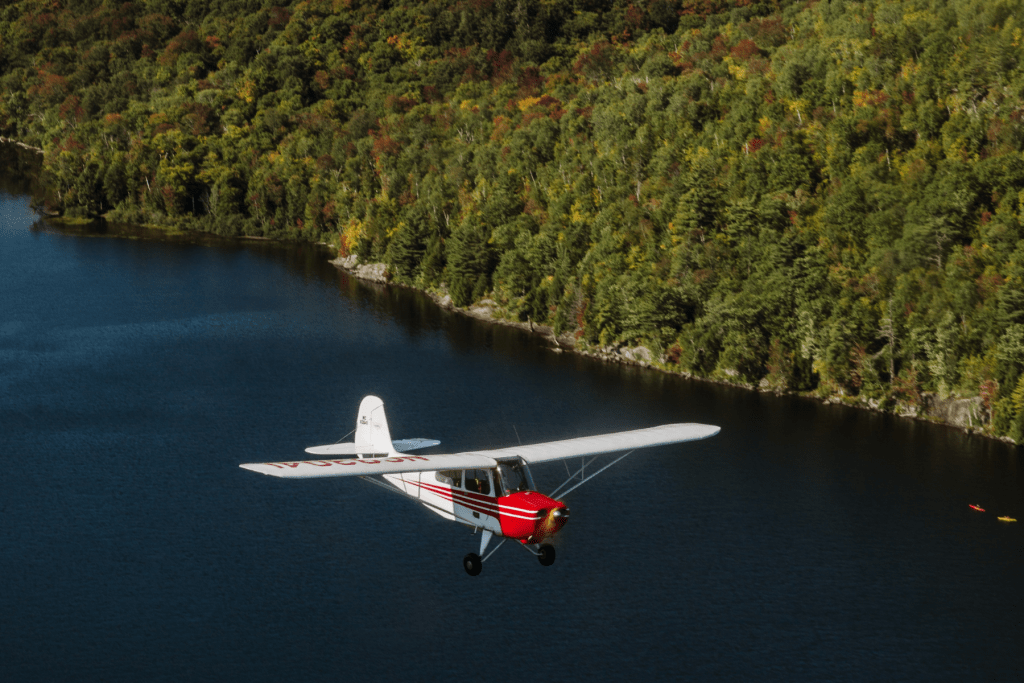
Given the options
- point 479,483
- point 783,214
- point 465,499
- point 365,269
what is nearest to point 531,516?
point 479,483

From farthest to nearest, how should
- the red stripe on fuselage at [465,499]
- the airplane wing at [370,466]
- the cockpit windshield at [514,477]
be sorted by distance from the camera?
1. the red stripe on fuselage at [465,499]
2. the cockpit windshield at [514,477]
3. the airplane wing at [370,466]

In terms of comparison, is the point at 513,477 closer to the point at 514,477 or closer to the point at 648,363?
the point at 514,477

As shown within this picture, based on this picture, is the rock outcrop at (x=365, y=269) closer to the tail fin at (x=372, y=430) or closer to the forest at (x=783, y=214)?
the forest at (x=783, y=214)

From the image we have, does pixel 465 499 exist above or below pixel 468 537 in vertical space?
above

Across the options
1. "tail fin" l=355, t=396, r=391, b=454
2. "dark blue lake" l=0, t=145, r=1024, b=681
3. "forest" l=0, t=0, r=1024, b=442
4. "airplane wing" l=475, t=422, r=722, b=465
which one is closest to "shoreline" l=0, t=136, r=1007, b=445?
"forest" l=0, t=0, r=1024, b=442

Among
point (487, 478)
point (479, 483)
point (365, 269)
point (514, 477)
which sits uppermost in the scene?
point (365, 269)

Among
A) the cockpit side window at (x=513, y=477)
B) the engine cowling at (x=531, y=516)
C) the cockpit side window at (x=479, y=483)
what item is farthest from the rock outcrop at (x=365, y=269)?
the engine cowling at (x=531, y=516)

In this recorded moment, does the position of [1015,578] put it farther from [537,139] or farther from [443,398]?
[537,139]
